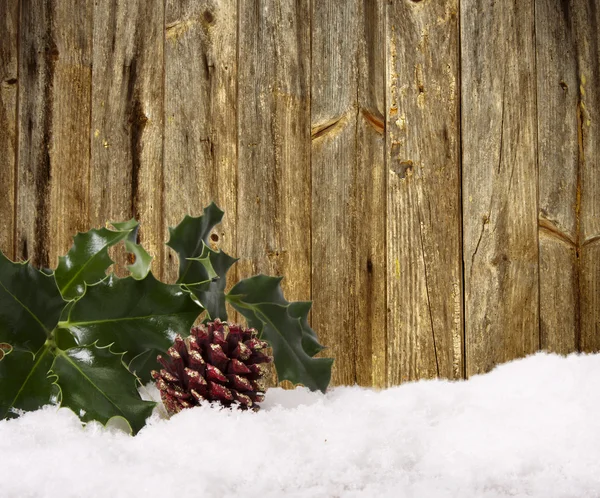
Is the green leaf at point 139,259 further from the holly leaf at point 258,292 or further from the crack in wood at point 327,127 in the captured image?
the crack in wood at point 327,127

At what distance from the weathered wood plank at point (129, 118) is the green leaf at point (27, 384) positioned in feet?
2.59

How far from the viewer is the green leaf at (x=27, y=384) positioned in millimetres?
487

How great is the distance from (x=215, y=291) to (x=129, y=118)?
855 millimetres

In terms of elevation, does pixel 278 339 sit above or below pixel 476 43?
below

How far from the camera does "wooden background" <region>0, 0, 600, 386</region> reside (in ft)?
3.79

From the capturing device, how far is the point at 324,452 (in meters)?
0.42

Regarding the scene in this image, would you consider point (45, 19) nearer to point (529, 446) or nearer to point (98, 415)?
point (98, 415)

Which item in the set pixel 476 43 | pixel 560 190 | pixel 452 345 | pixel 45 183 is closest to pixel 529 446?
pixel 452 345

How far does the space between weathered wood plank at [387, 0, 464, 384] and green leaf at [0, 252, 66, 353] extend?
2.57ft

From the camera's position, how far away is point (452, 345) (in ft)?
3.79

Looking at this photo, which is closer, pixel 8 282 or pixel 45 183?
pixel 8 282

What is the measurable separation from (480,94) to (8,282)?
0.97 m

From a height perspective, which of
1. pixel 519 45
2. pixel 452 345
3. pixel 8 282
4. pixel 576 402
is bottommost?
pixel 452 345

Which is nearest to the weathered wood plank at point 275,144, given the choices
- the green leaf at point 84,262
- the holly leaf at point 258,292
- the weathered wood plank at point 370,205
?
the weathered wood plank at point 370,205
